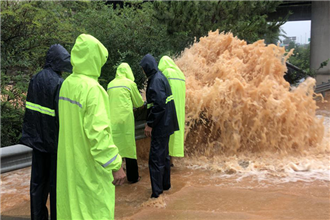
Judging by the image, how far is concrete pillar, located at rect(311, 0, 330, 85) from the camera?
19609mm

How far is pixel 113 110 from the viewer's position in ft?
17.8

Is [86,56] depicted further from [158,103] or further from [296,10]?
[296,10]

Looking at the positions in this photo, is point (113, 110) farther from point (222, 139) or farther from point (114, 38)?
point (114, 38)

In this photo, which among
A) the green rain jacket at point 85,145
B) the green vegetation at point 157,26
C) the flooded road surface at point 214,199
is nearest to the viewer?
the green rain jacket at point 85,145

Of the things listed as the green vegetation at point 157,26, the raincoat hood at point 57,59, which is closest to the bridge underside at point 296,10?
the green vegetation at point 157,26

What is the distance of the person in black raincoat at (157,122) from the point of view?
474 centimetres

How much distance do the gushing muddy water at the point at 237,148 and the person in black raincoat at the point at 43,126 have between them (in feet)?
3.52

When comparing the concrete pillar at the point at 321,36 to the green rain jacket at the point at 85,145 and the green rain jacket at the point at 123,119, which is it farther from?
the green rain jacket at the point at 85,145

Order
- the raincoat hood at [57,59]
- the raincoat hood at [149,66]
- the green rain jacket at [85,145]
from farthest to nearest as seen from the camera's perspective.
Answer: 1. the raincoat hood at [149,66]
2. the raincoat hood at [57,59]
3. the green rain jacket at [85,145]

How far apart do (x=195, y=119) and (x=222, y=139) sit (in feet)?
2.29

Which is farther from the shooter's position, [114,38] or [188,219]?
[114,38]

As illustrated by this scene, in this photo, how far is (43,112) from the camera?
3.53m

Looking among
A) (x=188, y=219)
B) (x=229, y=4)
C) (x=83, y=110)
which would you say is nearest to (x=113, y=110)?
(x=188, y=219)

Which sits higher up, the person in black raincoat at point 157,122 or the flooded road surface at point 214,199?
the person in black raincoat at point 157,122
